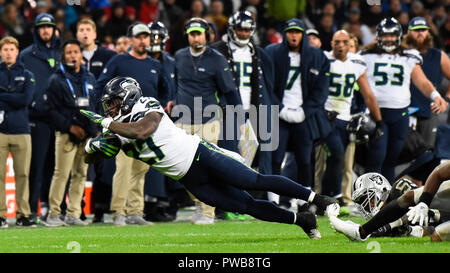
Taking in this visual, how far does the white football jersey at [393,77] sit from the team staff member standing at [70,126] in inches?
145

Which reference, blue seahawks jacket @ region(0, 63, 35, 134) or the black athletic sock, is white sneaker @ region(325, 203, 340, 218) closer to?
the black athletic sock

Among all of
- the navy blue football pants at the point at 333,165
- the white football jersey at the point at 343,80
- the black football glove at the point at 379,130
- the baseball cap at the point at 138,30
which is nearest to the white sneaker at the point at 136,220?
the baseball cap at the point at 138,30

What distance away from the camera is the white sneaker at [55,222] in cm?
1202

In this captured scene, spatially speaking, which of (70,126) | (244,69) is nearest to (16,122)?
(70,126)

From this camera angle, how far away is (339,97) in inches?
542

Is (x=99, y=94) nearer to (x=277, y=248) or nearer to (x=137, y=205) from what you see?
(x=137, y=205)

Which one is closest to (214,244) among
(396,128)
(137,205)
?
(137,205)

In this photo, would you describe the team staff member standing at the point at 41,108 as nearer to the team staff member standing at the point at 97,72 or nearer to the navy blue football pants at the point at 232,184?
the team staff member standing at the point at 97,72

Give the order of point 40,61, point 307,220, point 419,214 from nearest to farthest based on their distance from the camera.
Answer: point 419,214
point 307,220
point 40,61

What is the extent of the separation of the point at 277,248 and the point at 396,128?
5229 millimetres

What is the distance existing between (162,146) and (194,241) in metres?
1.04

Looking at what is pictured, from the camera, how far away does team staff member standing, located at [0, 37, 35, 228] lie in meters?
12.0

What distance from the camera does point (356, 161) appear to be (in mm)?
14391

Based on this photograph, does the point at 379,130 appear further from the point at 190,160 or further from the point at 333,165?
the point at 190,160
